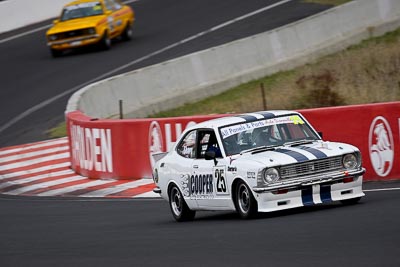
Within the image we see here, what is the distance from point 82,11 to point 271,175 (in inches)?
950

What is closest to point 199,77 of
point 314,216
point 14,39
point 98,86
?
point 98,86

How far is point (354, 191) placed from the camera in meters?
12.0

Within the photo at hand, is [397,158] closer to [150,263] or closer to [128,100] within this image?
[150,263]

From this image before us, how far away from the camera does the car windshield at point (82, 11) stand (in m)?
34.4

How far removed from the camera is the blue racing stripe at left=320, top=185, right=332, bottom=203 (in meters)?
11.7

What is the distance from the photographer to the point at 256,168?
11633 mm

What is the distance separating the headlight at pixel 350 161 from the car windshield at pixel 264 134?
0.70 meters

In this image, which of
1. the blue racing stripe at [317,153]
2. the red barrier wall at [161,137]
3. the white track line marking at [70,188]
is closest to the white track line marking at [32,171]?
the red barrier wall at [161,137]

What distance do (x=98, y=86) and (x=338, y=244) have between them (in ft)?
56.7

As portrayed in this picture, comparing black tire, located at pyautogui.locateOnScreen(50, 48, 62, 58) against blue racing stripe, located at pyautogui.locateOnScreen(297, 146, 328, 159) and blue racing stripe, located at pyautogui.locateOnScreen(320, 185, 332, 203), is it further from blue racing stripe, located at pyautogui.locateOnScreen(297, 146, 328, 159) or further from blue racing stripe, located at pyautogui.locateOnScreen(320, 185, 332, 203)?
blue racing stripe, located at pyautogui.locateOnScreen(320, 185, 332, 203)

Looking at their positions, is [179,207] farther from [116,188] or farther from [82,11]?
[82,11]

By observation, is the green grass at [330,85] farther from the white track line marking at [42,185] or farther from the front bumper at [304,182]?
the front bumper at [304,182]

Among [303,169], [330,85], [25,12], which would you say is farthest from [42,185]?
[25,12]

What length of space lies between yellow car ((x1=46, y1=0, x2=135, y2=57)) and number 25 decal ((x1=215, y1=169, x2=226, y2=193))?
21.4 meters
